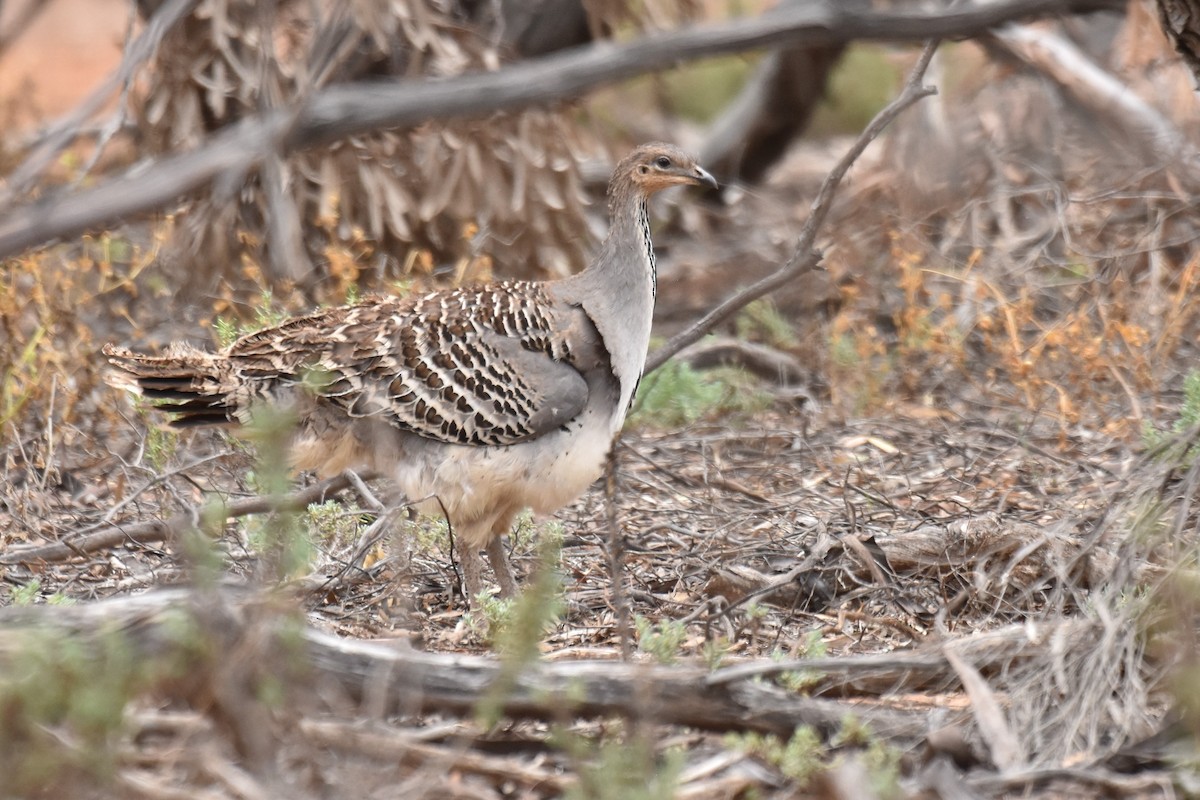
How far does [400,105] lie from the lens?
5.73 feet

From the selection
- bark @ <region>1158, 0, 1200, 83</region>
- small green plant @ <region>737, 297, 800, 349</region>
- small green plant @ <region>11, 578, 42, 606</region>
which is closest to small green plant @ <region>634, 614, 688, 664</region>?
small green plant @ <region>11, 578, 42, 606</region>

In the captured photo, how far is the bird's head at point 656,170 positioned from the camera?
16.3ft

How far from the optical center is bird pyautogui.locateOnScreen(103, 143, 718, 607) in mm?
4445

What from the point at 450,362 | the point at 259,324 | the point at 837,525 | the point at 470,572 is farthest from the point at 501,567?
the point at 259,324

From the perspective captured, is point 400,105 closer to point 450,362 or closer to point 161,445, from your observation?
point 450,362

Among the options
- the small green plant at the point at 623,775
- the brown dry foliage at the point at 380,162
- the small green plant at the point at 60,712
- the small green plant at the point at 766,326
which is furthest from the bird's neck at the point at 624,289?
the small green plant at the point at 766,326

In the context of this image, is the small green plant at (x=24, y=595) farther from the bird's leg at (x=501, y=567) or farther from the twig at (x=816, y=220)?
the twig at (x=816, y=220)

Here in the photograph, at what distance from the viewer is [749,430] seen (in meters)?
6.33

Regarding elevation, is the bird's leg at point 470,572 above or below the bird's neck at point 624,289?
below

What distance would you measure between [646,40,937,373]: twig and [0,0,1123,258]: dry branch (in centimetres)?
215

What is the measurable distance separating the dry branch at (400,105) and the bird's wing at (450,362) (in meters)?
2.46

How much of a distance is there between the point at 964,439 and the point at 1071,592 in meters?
2.14

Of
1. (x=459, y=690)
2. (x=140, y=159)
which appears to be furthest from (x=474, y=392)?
(x=140, y=159)

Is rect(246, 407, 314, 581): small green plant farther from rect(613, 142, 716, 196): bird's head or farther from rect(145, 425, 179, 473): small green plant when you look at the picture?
rect(613, 142, 716, 196): bird's head
